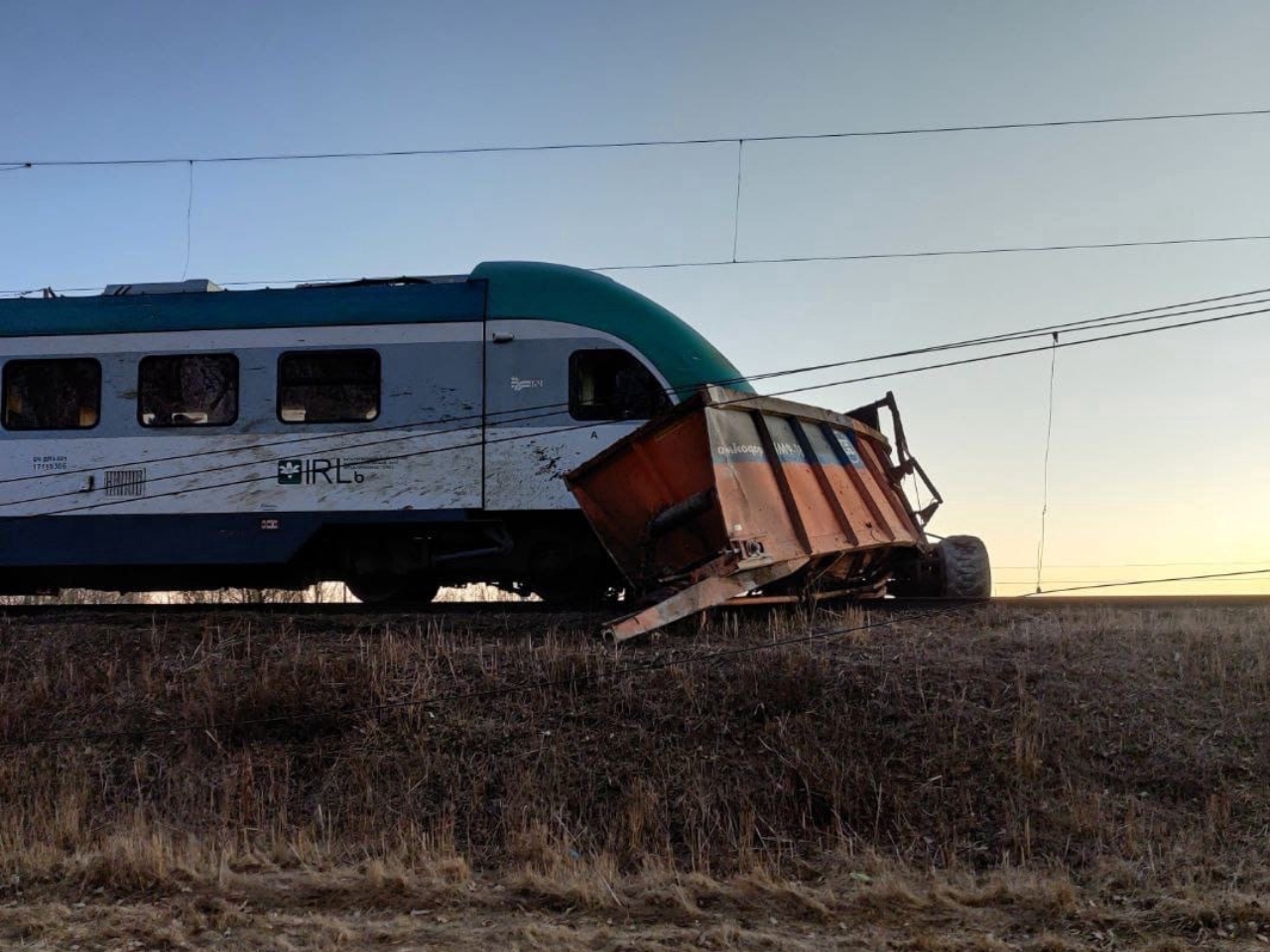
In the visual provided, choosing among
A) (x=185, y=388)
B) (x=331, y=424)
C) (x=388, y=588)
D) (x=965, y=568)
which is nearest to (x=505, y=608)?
(x=388, y=588)

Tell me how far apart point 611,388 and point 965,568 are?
4.74 m

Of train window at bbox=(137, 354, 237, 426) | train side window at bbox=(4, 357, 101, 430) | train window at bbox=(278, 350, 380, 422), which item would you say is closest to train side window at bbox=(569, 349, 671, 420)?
train window at bbox=(278, 350, 380, 422)

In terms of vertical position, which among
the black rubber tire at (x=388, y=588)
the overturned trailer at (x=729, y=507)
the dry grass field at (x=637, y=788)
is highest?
the overturned trailer at (x=729, y=507)

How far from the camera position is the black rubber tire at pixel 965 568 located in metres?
14.5

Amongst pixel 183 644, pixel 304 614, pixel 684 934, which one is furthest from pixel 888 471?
pixel 684 934

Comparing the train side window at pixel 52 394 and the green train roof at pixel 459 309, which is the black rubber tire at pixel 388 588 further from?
the train side window at pixel 52 394

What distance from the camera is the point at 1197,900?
6.62 m

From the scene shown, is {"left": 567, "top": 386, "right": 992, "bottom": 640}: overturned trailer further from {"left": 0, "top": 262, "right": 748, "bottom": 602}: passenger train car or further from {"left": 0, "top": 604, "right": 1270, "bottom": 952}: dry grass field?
{"left": 0, "top": 262, "right": 748, "bottom": 602}: passenger train car

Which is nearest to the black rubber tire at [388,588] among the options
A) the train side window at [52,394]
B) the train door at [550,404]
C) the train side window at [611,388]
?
the train door at [550,404]

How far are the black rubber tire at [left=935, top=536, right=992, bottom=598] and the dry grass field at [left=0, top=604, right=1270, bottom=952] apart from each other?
306cm

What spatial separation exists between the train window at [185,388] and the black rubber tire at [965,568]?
27.5ft

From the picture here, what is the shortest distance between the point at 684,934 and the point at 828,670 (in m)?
3.52

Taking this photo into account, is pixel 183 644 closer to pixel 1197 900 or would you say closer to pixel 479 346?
pixel 479 346

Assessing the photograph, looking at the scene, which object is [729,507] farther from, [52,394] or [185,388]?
[52,394]
